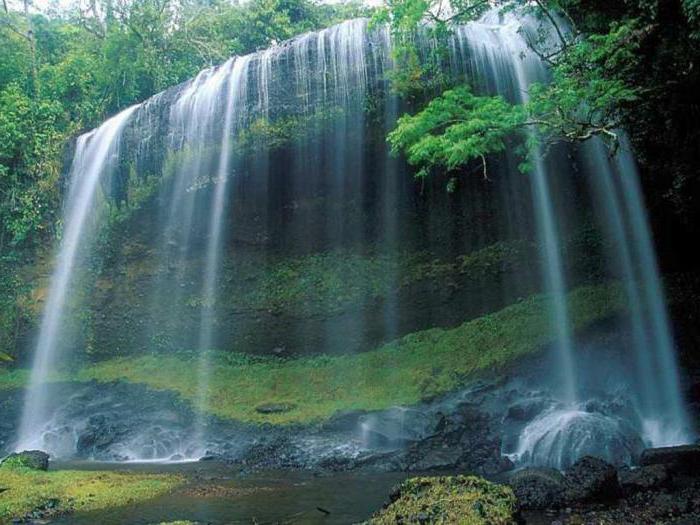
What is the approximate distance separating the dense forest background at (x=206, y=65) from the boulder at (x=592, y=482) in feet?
13.5

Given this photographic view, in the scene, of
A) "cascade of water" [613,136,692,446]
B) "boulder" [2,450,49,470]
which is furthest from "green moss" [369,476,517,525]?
"cascade of water" [613,136,692,446]

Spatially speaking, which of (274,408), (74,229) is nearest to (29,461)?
(274,408)

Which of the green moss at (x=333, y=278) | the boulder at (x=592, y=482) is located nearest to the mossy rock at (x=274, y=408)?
the green moss at (x=333, y=278)

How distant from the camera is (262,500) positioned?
7922mm

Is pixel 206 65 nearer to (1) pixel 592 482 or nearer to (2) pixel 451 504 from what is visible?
(1) pixel 592 482

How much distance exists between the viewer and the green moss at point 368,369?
13.6 metres

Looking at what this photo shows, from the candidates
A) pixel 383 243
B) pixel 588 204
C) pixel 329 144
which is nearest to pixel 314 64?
pixel 329 144

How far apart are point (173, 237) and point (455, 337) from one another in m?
8.41

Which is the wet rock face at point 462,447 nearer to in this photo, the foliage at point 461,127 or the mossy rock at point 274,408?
the mossy rock at point 274,408

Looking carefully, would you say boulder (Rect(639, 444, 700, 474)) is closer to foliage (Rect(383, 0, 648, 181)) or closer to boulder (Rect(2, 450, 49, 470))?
foliage (Rect(383, 0, 648, 181))

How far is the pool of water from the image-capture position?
6.89m

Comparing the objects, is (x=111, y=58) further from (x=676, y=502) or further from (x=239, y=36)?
(x=676, y=502)

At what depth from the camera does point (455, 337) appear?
1484 cm

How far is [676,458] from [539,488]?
2838 millimetres
